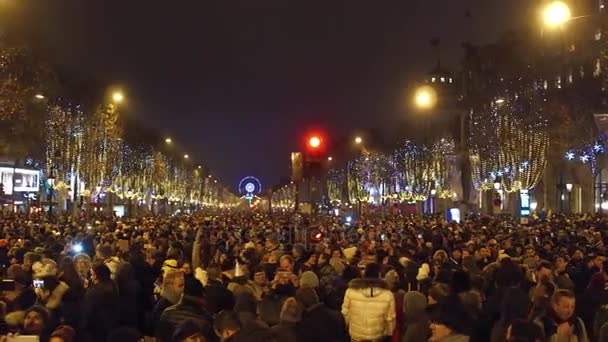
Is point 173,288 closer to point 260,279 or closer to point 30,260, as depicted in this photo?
point 260,279

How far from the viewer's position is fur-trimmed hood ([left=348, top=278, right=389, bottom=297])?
11234mm

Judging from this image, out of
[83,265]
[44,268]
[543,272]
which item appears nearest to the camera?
[543,272]

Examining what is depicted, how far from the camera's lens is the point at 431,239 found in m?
26.8

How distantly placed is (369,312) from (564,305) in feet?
8.21

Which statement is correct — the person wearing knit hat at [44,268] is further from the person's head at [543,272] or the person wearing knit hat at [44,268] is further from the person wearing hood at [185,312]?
the person's head at [543,272]

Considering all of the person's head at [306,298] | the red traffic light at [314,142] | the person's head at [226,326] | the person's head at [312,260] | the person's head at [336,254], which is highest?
the red traffic light at [314,142]

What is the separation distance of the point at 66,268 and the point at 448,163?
73643 millimetres

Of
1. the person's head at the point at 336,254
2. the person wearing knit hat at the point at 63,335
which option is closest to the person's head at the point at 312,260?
the person's head at the point at 336,254

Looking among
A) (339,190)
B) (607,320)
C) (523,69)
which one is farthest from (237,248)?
(339,190)

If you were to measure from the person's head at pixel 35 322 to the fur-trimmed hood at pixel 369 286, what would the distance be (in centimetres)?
367

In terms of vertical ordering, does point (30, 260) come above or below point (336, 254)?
below

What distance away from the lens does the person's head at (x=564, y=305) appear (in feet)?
30.8

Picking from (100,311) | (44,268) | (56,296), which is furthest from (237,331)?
(44,268)

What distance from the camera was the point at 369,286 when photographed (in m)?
11.3
